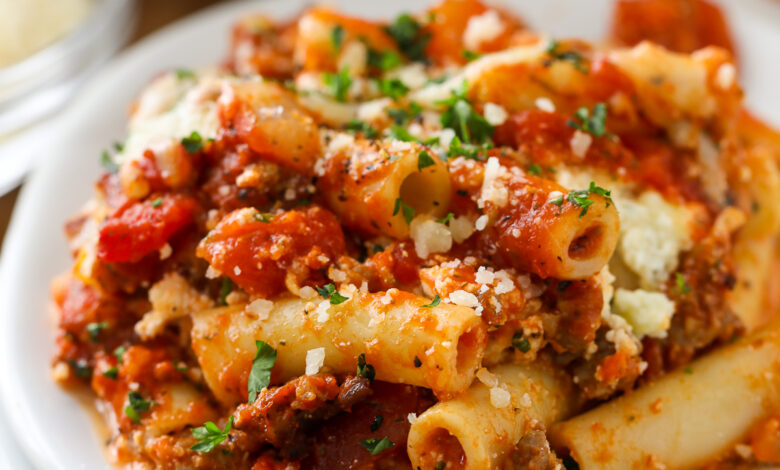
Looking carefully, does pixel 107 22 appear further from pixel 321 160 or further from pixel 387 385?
A: pixel 387 385

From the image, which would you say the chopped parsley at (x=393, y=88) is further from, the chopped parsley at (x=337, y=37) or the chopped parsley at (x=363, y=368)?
the chopped parsley at (x=363, y=368)

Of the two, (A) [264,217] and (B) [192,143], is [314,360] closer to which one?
(A) [264,217]

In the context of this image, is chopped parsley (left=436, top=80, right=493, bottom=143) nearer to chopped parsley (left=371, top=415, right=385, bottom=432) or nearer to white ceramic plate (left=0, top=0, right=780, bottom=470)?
chopped parsley (left=371, top=415, right=385, bottom=432)

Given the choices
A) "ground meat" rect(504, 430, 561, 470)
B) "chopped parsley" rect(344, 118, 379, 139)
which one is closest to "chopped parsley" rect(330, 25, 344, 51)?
"chopped parsley" rect(344, 118, 379, 139)

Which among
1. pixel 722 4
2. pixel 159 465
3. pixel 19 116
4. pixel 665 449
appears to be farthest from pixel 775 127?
pixel 19 116

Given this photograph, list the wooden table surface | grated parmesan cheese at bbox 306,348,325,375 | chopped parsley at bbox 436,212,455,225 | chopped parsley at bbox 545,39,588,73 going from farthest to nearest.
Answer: the wooden table surface
chopped parsley at bbox 545,39,588,73
chopped parsley at bbox 436,212,455,225
grated parmesan cheese at bbox 306,348,325,375

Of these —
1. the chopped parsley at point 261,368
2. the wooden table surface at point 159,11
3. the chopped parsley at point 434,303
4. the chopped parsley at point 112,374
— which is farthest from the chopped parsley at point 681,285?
the wooden table surface at point 159,11
